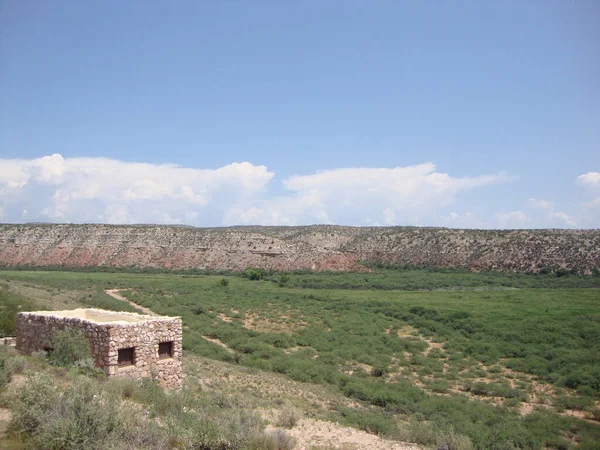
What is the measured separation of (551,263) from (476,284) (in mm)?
19331

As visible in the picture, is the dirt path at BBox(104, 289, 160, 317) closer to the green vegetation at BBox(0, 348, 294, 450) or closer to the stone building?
the stone building

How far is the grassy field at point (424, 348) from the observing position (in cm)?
1538

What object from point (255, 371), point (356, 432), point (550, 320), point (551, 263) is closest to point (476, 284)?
point (551, 263)

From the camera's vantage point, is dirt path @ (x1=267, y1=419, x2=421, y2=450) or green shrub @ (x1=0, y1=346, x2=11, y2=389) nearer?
green shrub @ (x1=0, y1=346, x2=11, y2=389)

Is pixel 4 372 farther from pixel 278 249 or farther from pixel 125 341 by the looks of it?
pixel 278 249

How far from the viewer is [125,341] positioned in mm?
13391

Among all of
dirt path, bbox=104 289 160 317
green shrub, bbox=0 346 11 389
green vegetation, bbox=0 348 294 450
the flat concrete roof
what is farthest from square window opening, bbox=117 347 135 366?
dirt path, bbox=104 289 160 317

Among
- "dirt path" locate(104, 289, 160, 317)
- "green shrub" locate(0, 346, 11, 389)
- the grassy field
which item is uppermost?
"green shrub" locate(0, 346, 11, 389)

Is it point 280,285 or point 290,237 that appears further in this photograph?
point 290,237

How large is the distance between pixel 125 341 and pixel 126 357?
0.53 meters

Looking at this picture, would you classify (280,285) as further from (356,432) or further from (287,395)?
(356,432)

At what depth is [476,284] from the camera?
57781mm

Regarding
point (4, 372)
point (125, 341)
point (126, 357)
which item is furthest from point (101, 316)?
point (4, 372)

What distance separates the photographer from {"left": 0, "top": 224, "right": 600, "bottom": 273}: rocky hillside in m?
73.5
